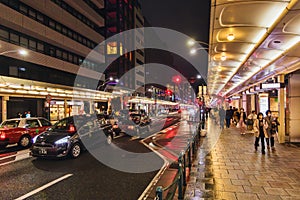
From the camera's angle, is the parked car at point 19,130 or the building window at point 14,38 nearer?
the parked car at point 19,130

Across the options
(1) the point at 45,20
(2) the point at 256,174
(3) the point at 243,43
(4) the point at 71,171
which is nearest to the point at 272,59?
(3) the point at 243,43

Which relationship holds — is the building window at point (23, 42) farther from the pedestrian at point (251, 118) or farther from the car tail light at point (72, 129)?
the pedestrian at point (251, 118)

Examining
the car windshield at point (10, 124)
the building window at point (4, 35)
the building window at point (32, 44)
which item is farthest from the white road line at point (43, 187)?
the building window at point (32, 44)

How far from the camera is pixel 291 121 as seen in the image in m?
11.5

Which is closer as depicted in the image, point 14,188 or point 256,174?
point 14,188

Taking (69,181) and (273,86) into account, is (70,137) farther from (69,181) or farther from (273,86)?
(273,86)

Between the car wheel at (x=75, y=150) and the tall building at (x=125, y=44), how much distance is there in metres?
40.2

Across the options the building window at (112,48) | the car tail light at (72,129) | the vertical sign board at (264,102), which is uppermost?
the building window at (112,48)

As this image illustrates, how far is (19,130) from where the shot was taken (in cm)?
1244

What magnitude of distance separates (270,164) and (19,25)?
25560 mm

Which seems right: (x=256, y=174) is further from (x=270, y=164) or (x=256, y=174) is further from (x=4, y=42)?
(x=4, y=42)

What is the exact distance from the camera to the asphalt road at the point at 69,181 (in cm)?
568

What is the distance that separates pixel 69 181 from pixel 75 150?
10.9ft

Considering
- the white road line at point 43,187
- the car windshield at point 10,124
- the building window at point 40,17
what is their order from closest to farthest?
the white road line at point 43,187
the car windshield at point 10,124
the building window at point 40,17
